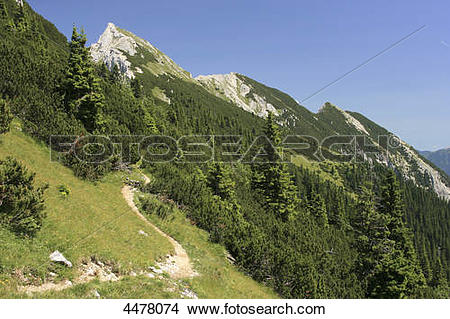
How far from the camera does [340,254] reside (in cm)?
3662

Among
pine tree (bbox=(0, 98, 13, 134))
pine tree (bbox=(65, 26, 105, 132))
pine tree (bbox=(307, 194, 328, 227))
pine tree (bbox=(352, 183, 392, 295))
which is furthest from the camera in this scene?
pine tree (bbox=(307, 194, 328, 227))

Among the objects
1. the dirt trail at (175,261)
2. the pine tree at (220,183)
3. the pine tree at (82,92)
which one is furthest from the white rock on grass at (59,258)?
the pine tree at (220,183)

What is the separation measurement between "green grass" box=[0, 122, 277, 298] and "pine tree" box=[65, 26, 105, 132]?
8053 mm

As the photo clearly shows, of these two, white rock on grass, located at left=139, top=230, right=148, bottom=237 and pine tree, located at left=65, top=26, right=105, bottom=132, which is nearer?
white rock on grass, located at left=139, top=230, right=148, bottom=237

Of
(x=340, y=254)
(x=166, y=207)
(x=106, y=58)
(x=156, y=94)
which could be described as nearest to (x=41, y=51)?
(x=166, y=207)

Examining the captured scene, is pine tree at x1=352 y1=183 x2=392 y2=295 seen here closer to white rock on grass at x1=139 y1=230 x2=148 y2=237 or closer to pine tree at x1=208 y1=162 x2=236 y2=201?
pine tree at x1=208 y1=162 x2=236 y2=201

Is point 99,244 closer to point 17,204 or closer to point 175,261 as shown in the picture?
point 17,204

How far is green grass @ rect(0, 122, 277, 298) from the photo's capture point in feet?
29.7

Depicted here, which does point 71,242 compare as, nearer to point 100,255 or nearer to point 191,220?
point 100,255

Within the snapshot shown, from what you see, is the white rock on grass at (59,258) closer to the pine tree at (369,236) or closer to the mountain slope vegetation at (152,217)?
the mountain slope vegetation at (152,217)

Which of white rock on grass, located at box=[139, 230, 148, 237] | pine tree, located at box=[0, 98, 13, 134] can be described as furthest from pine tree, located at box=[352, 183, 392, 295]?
pine tree, located at box=[0, 98, 13, 134]

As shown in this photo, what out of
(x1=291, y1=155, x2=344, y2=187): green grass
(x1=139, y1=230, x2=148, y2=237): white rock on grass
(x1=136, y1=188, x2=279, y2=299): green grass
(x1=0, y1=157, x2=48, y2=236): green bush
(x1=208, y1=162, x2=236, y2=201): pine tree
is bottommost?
(x1=136, y1=188, x2=279, y2=299): green grass

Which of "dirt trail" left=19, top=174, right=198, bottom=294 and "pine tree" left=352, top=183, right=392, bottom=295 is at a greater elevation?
"pine tree" left=352, top=183, right=392, bottom=295

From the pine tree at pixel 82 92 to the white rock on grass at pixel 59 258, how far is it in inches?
763
